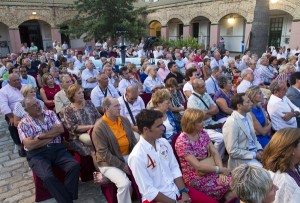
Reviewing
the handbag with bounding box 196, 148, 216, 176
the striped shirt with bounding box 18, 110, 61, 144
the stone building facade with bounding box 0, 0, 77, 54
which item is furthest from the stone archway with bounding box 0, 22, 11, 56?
the handbag with bounding box 196, 148, 216, 176

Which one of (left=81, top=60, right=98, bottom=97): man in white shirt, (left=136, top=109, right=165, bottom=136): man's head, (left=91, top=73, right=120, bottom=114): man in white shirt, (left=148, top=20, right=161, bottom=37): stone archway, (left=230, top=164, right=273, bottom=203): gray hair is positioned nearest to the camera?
(left=230, top=164, right=273, bottom=203): gray hair

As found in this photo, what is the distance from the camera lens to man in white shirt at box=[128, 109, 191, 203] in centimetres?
227

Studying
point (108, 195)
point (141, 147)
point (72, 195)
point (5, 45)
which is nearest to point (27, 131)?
point (72, 195)

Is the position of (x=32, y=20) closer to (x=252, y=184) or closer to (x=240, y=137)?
(x=240, y=137)

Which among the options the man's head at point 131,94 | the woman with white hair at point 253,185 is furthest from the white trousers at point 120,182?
the man's head at point 131,94

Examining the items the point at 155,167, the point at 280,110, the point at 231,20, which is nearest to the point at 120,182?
the point at 155,167

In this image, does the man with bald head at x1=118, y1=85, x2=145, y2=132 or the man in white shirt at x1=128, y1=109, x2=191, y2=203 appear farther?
the man with bald head at x1=118, y1=85, x2=145, y2=132

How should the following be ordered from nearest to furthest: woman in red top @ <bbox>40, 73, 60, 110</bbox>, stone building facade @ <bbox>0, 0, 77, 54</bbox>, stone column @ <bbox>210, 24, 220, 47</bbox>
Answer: woman in red top @ <bbox>40, 73, 60, 110</bbox> < stone column @ <bbox>210, 24, 220, 47</bbox> < stone building facade @ <bbox>0, 0, 77, 54</bbox>

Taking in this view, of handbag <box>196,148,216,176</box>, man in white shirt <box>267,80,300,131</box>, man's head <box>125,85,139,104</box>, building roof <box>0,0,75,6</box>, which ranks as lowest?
handbag <box>196,148,216,176</box>

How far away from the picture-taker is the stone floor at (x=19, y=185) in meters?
3.27

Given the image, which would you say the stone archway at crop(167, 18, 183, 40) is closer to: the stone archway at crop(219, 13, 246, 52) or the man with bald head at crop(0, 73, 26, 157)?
the stone archway at crop(219, 13, 246, 52)

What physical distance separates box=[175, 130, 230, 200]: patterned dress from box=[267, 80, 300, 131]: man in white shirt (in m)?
1.76

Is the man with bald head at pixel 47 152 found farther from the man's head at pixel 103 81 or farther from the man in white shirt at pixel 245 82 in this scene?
the man in white shirt at pixel 245 82

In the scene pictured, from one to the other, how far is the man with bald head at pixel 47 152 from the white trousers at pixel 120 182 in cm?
48
